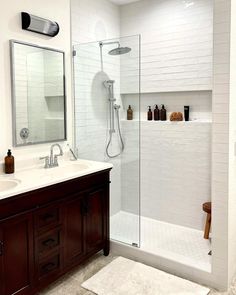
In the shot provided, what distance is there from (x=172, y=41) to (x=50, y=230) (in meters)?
2.54

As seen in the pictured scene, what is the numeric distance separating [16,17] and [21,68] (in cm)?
43

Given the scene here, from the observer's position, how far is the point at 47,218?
7.63ft

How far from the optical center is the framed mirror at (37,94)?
263 cm

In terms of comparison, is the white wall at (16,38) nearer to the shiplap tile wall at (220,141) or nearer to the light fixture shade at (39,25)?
the light fixture shade at (39,25)

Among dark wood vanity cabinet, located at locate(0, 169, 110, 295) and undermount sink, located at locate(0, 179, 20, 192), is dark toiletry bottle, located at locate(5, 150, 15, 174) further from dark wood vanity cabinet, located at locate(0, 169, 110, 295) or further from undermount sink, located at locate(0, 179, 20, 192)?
dark wood vanity cabinet, located at locate(0, 169, 110, 295)

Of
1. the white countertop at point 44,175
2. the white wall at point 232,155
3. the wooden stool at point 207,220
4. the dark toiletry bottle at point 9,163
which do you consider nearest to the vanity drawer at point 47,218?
the white countertop at point 44,175

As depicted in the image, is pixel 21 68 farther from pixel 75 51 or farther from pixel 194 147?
pixel 194 147

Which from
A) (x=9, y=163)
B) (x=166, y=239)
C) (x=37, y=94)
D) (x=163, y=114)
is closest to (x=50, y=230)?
(x=9, y=163)

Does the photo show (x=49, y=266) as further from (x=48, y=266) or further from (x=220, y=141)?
(x=220, y=141)

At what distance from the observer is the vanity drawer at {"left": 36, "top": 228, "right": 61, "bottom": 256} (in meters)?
2.29

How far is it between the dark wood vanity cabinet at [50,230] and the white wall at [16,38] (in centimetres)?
59

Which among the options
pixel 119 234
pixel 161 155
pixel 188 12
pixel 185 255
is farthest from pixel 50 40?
pixel 185 255

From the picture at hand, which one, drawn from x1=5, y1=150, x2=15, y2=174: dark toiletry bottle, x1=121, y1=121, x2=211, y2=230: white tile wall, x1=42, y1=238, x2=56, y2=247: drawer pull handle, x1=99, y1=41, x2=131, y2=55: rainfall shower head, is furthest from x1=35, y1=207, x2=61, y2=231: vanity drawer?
x1=99, y1=41, x2=131, y2=55: rainfall shower head

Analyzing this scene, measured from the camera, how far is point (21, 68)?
2650 mm
